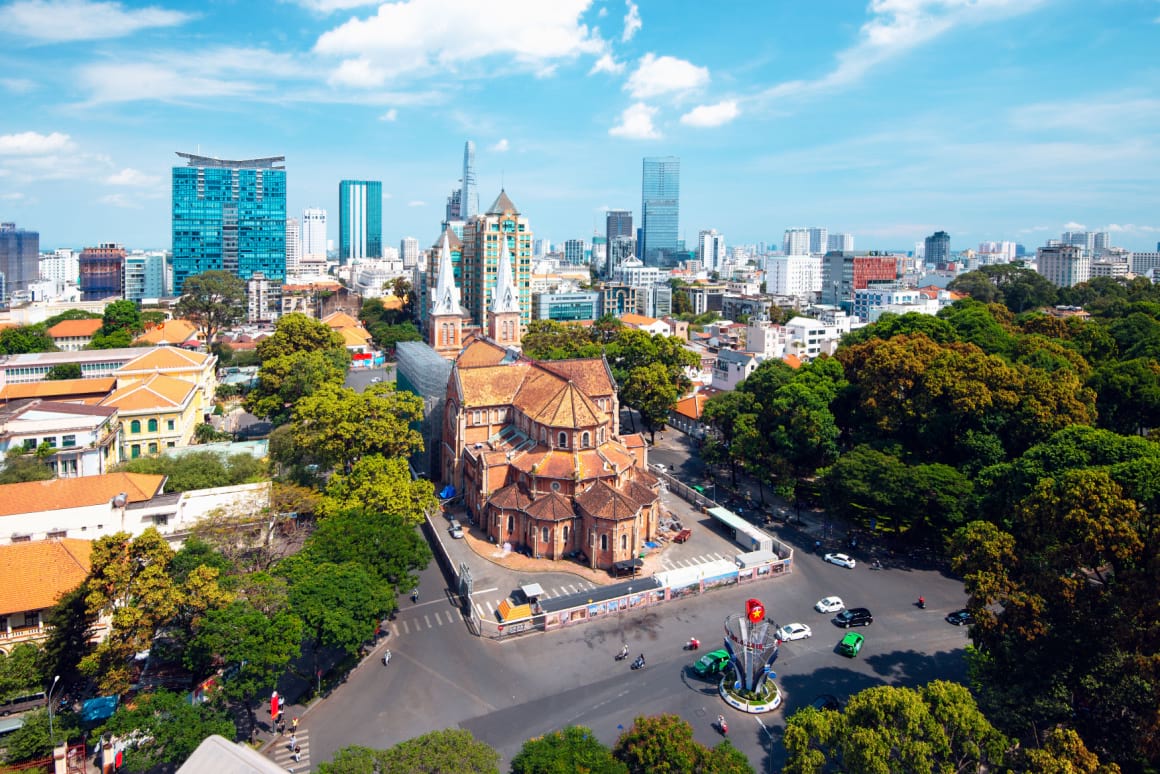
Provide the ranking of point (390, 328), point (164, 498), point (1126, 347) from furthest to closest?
point (390, 328) < point (1126, 347) < point (164, 498)

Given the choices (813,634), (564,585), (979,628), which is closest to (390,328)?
(564,585)

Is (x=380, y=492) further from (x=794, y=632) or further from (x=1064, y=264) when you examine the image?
(x=1064, y=264)

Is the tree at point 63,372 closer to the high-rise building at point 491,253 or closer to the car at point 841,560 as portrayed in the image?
the high-rise building at point 491,253

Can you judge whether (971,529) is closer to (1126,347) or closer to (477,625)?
(477,625)

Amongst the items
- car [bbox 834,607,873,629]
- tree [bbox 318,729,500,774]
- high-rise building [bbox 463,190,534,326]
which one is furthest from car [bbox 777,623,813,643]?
high-rise building [bbox 463,190,534,326]

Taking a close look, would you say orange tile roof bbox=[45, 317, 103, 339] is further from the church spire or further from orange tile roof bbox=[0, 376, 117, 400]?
the church spire

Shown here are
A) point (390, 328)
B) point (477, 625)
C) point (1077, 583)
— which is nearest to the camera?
point (1077, 583)

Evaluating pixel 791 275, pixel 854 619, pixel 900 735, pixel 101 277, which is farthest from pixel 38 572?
pixel 791 275

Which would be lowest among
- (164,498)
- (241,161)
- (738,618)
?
(738,618)
